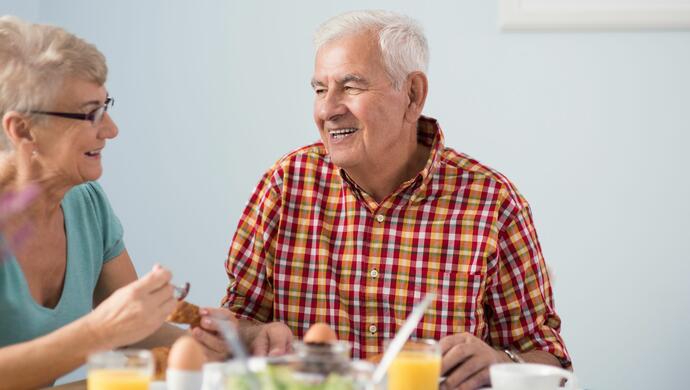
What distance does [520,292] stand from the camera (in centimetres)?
208

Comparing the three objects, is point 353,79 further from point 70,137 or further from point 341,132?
point 70,137

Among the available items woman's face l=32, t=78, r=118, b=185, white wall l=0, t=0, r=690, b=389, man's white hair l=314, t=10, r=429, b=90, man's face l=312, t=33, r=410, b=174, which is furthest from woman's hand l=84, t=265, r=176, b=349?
white wall l=0, t=0, r=690, b=389

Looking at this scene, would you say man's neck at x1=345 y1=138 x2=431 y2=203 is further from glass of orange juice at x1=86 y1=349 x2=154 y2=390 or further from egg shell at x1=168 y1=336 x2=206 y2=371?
glass of orange juice at x1=86 y1=349 x2=154 y2=390

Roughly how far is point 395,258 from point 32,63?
0.88 m

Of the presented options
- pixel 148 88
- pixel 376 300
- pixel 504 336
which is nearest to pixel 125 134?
pixel 148 88

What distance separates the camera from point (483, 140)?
10.0 feet

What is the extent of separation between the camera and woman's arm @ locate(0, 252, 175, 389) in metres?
1.58

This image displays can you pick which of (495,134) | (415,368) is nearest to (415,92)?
(495,134)

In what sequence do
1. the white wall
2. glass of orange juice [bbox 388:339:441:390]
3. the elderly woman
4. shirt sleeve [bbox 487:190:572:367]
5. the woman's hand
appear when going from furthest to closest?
the white wall < shirt sleeve [bbox 487:190:572:367] < the elderly woman < the woman's hand < glass of orange juice [bbox 388:339:441:390]

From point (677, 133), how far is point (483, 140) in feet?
1.97

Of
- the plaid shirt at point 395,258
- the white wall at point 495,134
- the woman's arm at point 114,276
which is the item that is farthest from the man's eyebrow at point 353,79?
the white wall at point 495,134

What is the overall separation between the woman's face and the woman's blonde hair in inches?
1.1

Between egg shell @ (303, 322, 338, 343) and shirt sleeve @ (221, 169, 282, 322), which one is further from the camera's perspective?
shirt sleeve @ (221, 169, 282, 322)

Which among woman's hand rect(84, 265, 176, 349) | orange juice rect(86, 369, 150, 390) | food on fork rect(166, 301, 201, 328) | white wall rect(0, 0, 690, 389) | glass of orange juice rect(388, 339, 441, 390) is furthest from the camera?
white wall rect(0, 0, 690, 389)
